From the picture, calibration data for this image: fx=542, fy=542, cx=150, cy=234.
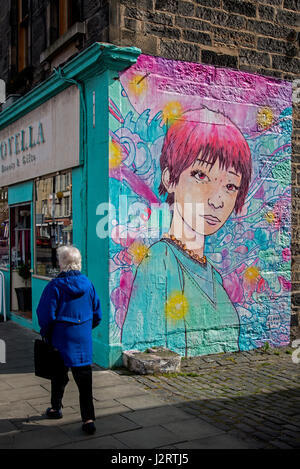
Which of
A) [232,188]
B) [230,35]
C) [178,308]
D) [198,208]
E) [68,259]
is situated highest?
[230,35]

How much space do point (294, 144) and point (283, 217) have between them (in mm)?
1211

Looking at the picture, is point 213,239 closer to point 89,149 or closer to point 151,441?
point 89,149

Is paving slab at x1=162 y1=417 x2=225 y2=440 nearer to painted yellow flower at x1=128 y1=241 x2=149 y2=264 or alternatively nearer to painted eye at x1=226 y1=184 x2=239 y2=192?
painted yellow flower at x1=128 y1=241 x2=149 y2=264

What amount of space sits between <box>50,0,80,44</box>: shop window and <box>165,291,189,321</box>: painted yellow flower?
4.53 metres

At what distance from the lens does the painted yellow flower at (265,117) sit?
8.45m

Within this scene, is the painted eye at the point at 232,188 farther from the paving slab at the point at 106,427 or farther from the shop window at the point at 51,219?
the paving slab at the point at 106,427

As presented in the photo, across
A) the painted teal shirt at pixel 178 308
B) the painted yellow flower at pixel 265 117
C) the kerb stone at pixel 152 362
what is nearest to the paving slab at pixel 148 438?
the kerb stone at pixel 152 362

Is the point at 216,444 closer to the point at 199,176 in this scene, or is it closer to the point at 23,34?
the point at 199,176

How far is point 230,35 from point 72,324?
544 cm

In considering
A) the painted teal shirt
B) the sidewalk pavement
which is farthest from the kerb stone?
the painted teal shirt

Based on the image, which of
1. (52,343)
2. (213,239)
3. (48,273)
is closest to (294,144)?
(213,239)

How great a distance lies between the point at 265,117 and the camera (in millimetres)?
8508

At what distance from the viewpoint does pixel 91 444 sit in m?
4.62

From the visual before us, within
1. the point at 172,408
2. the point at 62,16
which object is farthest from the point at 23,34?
the point at 172,408
